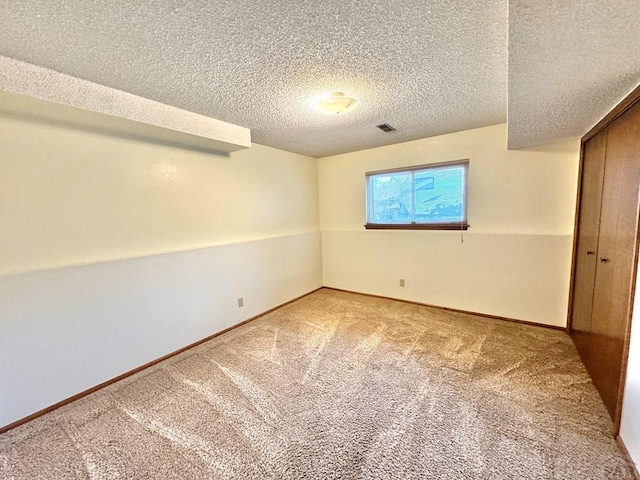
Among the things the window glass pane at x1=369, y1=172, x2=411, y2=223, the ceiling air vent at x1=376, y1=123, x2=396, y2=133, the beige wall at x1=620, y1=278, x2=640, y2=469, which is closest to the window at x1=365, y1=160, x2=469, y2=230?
the window glass pane at x1=369, y1=172, x2=411, y2=223

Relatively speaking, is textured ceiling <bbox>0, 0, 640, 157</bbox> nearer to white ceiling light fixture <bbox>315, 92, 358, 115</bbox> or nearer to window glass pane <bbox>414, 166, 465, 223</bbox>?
white ceiling light fixture <bbox>315, 92, 358, 115</bbox>

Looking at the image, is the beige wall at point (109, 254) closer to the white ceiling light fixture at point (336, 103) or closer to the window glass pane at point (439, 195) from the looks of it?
the white ceiling light fixture at point (336, 103)

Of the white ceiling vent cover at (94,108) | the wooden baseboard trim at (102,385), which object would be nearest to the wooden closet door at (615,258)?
the white ceiling vent cover at (94,108)

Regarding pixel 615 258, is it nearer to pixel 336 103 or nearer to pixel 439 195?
pixel 439 195

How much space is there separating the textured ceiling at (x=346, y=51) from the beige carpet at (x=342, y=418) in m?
2.03

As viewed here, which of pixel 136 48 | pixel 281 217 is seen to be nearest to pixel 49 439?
pixel 136 48

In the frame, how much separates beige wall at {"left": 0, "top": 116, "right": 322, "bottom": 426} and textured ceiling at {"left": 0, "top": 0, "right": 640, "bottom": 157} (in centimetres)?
68

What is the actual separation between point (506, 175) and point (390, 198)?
57.4 inches

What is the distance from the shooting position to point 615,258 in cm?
183

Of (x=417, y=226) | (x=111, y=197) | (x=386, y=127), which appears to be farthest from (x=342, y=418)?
(x=386, y=127)

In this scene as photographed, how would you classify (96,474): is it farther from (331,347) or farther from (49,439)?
(331,347)

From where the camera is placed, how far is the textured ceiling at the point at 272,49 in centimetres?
126

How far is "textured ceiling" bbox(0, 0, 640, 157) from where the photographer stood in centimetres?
121

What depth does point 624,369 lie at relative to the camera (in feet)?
5.26
